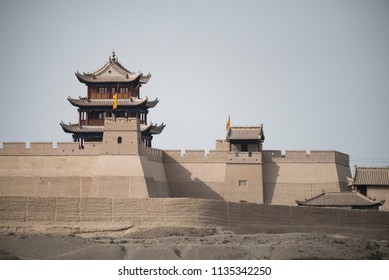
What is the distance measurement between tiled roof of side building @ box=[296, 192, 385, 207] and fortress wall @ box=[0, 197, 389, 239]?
2.43m

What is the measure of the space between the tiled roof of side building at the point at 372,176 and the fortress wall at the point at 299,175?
1269 millimetres

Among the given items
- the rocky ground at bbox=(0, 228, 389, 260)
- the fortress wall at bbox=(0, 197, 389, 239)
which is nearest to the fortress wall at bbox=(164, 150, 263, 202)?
the fortress wall at bbox=(0, 197, 389, 239)

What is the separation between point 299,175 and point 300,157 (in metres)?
0.87

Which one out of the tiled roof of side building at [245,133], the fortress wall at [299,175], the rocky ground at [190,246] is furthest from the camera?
the tiled roof of side building at [245,133]

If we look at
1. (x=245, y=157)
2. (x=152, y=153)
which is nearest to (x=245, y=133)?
(x=245, y=157)

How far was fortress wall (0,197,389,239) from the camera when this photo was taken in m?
45.6

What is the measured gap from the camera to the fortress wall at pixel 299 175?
54.4 meters

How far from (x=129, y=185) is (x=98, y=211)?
5558mm

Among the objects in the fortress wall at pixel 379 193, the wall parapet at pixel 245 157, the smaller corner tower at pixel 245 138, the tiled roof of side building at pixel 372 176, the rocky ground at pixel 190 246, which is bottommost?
the rocky ground at pixel 190 246

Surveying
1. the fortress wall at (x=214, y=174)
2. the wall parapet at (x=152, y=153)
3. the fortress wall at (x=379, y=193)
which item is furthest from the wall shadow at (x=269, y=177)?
the wall parapet at (x=152, y=153)

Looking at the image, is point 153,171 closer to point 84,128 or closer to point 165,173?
point 165,173

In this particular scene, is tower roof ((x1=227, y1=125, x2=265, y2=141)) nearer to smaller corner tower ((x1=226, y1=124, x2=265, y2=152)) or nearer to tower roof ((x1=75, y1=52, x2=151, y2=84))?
smaller corner tower ((x1=226, y1=124, x2=265, y2=152))

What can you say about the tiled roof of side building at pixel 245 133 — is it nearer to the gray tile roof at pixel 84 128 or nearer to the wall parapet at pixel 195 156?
the wall parapet at pixel 195 156

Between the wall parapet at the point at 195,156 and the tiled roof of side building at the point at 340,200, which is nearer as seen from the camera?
the tiled roof of side building at the point at 340,200
